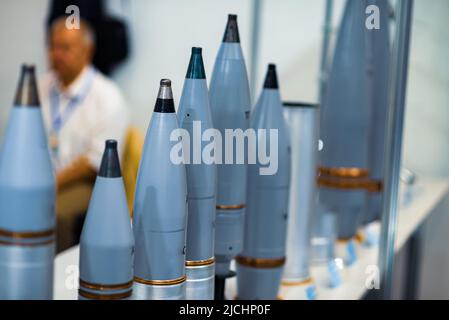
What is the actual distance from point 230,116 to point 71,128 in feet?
1.39

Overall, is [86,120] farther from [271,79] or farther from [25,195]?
[25,195]

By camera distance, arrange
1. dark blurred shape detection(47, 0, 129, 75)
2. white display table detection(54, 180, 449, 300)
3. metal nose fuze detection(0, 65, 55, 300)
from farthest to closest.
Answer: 1. dark blurred shape detection(47, 0, 129, 75)
2. white display table detection(54, 180, 449, 300)
3. metal nose fuze detection(0, 65, 55, 300)

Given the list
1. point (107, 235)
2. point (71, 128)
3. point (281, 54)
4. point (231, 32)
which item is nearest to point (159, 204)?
point (107, 235)

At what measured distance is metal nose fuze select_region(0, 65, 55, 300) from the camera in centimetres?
47

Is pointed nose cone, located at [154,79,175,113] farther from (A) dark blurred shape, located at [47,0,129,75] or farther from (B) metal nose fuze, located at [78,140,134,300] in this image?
(A) dark blurred shape, located at [47,0,129,75]

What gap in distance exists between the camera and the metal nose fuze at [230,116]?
66 cm

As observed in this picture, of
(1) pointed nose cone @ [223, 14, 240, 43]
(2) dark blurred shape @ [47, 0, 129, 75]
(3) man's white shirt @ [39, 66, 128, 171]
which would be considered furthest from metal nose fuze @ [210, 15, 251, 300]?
(2) dark blurred shape @ [47, 0, 129, 75]

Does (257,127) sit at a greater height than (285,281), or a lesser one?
greater

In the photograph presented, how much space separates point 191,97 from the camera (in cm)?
61

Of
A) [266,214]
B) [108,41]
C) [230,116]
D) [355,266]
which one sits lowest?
[355,266]

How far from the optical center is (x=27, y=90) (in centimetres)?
48

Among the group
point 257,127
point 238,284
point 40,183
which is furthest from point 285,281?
point 40,183

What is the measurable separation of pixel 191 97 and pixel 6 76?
0.15 meters

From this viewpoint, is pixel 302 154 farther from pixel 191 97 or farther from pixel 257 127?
pixel 191 97
